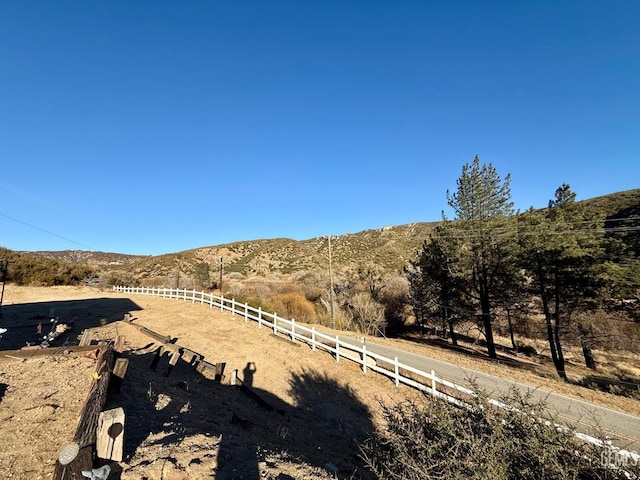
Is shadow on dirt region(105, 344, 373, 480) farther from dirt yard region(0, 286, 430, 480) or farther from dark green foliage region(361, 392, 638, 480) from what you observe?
dark green foliage region(361, 392, 638, 480)

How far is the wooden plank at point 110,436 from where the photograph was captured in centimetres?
391

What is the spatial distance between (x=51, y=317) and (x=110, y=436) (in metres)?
16.7

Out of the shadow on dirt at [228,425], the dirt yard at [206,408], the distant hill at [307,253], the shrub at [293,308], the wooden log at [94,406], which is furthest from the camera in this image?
the distant hill at [307,253]

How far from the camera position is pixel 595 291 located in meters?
18.7

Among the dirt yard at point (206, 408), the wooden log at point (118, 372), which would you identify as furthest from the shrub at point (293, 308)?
the wooden log at point (118, 372)

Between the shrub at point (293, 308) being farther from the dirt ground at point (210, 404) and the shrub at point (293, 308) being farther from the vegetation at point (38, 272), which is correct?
the vegetation at point (38, 272)

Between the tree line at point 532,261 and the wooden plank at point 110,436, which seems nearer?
A: the wooden plank at point 110,436

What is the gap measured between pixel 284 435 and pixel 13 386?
5.69 meters

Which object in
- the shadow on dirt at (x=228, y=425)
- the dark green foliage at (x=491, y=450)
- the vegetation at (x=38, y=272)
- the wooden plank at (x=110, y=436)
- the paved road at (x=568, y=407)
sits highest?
the vegetation at (x=38, y=272)

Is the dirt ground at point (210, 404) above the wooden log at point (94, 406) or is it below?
below

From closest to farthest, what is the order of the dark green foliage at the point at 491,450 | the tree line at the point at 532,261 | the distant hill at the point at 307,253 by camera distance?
the dark green foliage at the point at 491,450 < the tree line at the point at 532,261 < the distant hill at the point at 307,253

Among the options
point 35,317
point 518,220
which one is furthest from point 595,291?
point 35,317

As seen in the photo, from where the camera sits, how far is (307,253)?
248ft

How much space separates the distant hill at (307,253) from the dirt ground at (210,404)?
37.2 meters
